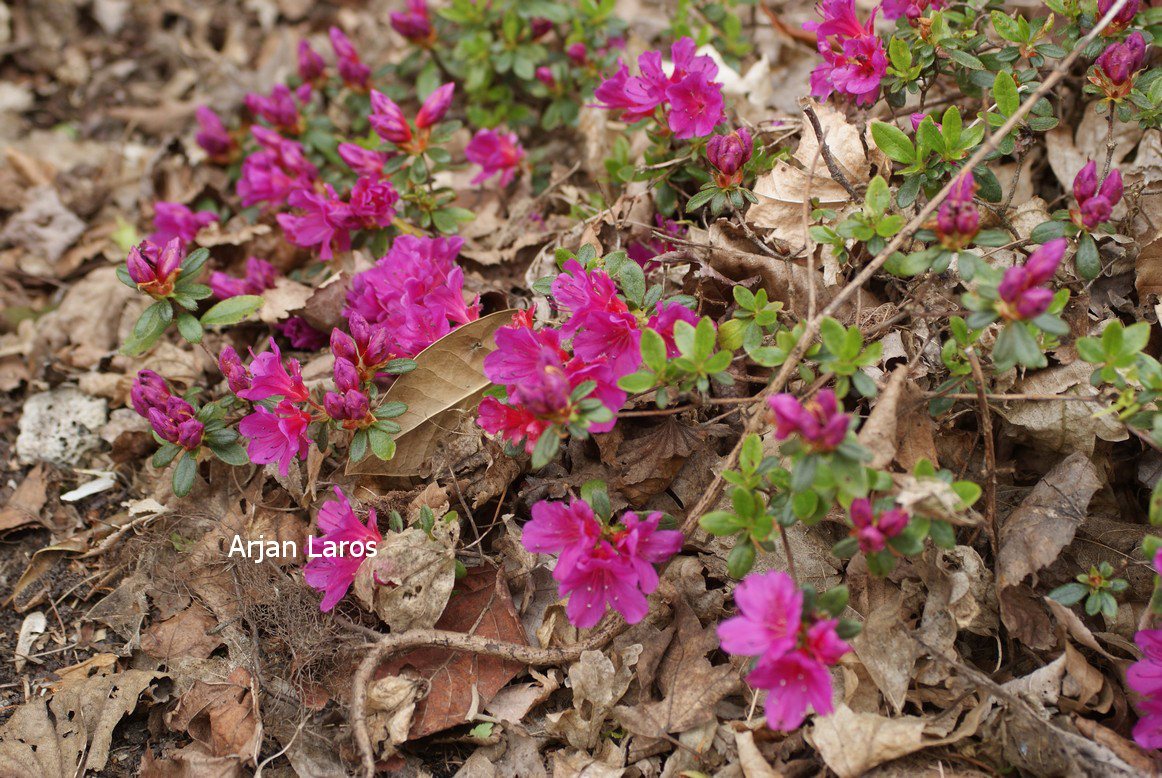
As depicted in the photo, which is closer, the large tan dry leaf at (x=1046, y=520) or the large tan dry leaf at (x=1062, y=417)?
the large tan dry leaf at (x=1046, y=520)

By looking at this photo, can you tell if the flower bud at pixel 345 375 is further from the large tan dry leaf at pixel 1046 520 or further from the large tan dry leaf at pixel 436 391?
the large tan dry leaf at pixel 1046 520

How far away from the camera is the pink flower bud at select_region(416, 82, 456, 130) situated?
10.3ft

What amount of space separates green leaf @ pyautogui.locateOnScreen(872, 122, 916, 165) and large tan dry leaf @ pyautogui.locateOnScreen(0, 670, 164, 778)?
2553mm

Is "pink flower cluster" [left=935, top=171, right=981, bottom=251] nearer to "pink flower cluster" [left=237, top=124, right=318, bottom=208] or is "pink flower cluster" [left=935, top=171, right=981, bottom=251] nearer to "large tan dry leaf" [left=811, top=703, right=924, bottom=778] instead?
"large tan dry leaf" [left=811, top=703, right=924, bottom=778]

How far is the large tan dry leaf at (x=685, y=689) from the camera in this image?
2203 millimetres

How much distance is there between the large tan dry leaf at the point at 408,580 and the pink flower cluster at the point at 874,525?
3.61 feet

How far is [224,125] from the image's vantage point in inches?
165

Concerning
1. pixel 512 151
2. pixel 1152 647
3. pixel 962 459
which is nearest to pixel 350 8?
pixel 512 151

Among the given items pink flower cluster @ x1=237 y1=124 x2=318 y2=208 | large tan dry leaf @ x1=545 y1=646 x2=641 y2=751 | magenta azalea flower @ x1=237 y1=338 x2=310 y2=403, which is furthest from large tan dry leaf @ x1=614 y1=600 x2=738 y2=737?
pink flower cluster @ x1=237 y1=124 x2=318 y2=208

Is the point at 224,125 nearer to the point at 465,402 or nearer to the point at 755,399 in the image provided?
the point at 465,402

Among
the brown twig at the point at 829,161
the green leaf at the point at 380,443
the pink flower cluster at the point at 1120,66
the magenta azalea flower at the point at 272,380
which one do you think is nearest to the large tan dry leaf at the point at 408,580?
the green leaf at the point at 380,443

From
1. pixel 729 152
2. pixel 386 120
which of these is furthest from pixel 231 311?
pixel 729 152

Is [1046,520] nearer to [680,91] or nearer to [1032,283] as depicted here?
[1032,283]

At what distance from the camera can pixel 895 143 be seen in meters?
2.40
